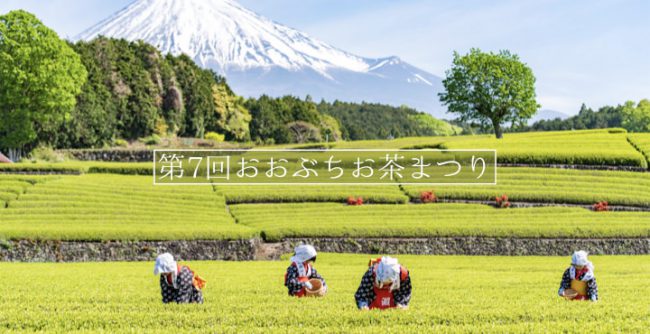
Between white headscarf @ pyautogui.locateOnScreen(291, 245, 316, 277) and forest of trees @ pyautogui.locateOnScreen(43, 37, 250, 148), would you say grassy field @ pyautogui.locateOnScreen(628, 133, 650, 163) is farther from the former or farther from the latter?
forest of trees @ pyautogui.locateOnScreen(43, 37, 250, 148)

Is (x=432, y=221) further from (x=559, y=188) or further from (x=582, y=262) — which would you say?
(x=582, y=262)

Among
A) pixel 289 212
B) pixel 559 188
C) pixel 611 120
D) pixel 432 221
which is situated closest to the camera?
pixel 432 221

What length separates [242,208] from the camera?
4144 cm

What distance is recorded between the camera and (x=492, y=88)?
256ft

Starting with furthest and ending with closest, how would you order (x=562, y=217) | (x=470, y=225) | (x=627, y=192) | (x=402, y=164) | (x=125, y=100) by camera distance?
(x=125, y=100)
(x=402, y=164)
(x=627, y=192)
(x=562, y=217)
(x=470, y=225)

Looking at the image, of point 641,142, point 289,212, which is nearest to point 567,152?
point 641,142

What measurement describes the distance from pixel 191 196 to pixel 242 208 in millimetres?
4333

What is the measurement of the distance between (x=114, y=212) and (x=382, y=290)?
29.3m

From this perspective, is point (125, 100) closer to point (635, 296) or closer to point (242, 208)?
point (242, 208)

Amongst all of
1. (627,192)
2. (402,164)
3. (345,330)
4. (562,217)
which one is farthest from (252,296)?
(402,164)

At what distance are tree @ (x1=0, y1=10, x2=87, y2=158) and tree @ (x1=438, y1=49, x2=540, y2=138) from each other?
4128cm

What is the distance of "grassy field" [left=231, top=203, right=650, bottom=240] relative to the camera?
1378 inches

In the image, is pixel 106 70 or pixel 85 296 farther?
pixel 106 70

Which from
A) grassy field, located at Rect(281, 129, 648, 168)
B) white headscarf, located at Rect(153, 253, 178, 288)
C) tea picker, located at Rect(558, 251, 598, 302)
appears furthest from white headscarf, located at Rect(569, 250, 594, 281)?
grassy field, located at Rect(281, 129, 648, 168)
